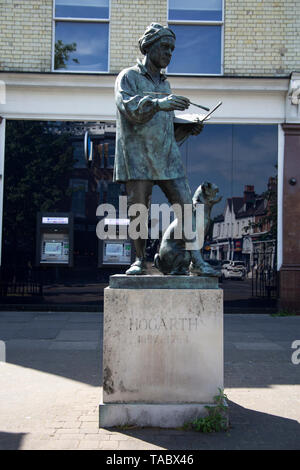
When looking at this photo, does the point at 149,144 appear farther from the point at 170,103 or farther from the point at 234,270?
the point at 234,270

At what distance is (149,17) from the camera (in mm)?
11695

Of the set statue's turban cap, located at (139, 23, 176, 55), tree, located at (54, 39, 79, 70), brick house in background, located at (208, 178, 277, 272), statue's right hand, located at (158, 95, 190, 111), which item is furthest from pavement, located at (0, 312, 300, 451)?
tree, located at (54, 39, 79, 70)

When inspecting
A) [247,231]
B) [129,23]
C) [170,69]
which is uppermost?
[129,23]

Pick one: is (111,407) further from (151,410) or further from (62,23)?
(62,23)

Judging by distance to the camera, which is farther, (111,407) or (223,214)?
(223,214)

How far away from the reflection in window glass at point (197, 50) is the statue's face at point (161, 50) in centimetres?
769

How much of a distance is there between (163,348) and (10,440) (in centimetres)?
138

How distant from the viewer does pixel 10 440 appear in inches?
151

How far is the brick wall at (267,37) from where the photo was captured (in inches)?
459

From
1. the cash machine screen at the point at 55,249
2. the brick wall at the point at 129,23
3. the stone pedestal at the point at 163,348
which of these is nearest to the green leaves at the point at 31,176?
the cash machine screen at the point at 55,249

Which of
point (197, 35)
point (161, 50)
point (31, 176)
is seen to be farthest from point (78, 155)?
point (161, 50)

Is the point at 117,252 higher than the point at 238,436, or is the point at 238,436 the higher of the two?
the point at 117,252

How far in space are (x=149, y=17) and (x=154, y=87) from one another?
25.9ft
